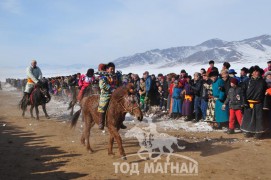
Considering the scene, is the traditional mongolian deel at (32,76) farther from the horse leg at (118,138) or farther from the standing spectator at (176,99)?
the horse leg at (118,138)

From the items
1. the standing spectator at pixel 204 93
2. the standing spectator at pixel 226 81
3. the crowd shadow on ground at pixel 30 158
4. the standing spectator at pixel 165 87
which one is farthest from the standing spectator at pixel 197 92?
the crowd shadow on ground at pixel 30 158

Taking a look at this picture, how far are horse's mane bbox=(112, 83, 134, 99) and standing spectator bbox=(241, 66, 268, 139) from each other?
4993 mm

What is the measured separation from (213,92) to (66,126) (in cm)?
630

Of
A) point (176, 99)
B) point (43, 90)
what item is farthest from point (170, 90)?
point (43, 90)

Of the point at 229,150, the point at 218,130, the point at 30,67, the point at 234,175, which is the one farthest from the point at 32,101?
the point at 234,175

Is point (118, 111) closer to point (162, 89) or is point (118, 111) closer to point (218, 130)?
point (218, 130)

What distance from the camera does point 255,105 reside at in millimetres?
11234

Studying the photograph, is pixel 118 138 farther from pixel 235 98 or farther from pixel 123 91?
pixel 235 98

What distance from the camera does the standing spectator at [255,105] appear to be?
11.0 metres

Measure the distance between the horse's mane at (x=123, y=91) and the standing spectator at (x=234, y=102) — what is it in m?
5.20

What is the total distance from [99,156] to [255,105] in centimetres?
568

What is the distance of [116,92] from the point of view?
8.51 metres

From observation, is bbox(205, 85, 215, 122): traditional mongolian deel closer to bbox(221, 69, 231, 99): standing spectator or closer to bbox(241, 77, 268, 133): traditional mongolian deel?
bbox(221, 69, 231, 99): standing spectator

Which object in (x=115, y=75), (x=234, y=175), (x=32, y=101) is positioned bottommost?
(x=234, y=175)
